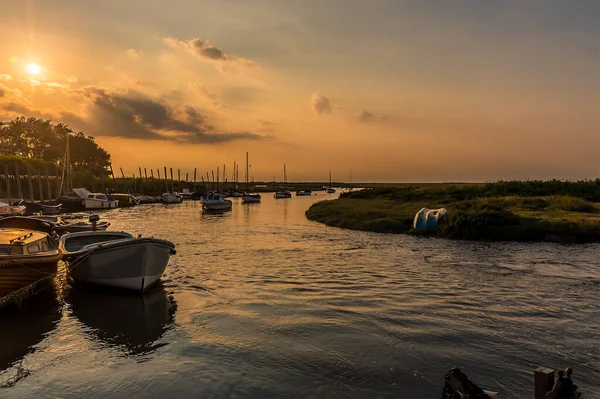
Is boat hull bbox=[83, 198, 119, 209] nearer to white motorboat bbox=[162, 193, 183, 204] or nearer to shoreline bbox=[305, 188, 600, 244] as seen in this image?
white motorboat bbox=[162, 193, 183, 204]

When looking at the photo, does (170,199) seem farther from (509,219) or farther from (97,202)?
(509,219)

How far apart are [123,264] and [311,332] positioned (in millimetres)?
8174

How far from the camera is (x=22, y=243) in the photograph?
1462 cm

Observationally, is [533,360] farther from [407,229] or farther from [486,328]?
[407,229]

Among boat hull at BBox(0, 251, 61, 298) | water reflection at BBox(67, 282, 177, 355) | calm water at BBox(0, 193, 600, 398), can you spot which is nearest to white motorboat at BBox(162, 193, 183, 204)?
calm water at BBox(0, 193, 600, 398)

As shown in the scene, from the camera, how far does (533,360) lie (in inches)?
411

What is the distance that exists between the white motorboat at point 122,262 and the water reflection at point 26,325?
1567mm

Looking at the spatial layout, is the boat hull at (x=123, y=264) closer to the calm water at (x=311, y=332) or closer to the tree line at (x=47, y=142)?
the calm water at (x=311, y=332)

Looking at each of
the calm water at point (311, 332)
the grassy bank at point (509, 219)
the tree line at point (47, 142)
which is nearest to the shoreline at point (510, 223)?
the grassy bank at point (509, 219)

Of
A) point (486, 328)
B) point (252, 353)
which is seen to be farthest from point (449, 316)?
point (252, 353)

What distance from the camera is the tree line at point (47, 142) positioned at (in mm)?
115688

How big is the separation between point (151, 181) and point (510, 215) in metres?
118

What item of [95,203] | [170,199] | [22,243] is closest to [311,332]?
[22,243]

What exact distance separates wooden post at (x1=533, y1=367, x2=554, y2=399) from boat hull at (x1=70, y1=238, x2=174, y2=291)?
13494 mm
